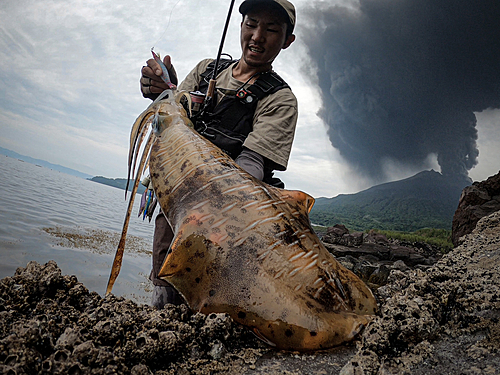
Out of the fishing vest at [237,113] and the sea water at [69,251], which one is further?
the sea water at [69,251]

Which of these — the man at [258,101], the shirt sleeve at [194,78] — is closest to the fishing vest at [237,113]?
the man at [258,101]

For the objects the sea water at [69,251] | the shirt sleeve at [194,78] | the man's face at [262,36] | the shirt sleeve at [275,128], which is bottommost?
the sea water at [69,251]

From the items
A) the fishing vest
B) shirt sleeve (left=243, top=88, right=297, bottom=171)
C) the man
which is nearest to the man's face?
the man

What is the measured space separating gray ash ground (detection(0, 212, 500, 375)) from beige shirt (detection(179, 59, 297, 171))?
150cm

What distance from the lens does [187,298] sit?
1365mm

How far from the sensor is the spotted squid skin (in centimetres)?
124

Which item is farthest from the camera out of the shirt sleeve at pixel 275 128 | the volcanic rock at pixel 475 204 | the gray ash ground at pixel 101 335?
the volcanic rock at pixel 475 204

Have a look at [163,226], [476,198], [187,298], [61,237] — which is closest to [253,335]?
[187,298]

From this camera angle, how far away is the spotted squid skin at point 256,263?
4.06 feet

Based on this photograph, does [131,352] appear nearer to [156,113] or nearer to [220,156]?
[220,156]

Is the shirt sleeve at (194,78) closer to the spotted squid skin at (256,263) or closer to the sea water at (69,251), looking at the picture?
the sea water at (69,251)

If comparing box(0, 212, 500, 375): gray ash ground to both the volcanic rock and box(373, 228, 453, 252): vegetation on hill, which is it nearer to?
the volcanic rock

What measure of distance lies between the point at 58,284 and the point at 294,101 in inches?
94.8

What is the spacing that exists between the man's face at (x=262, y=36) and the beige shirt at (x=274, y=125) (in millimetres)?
306
